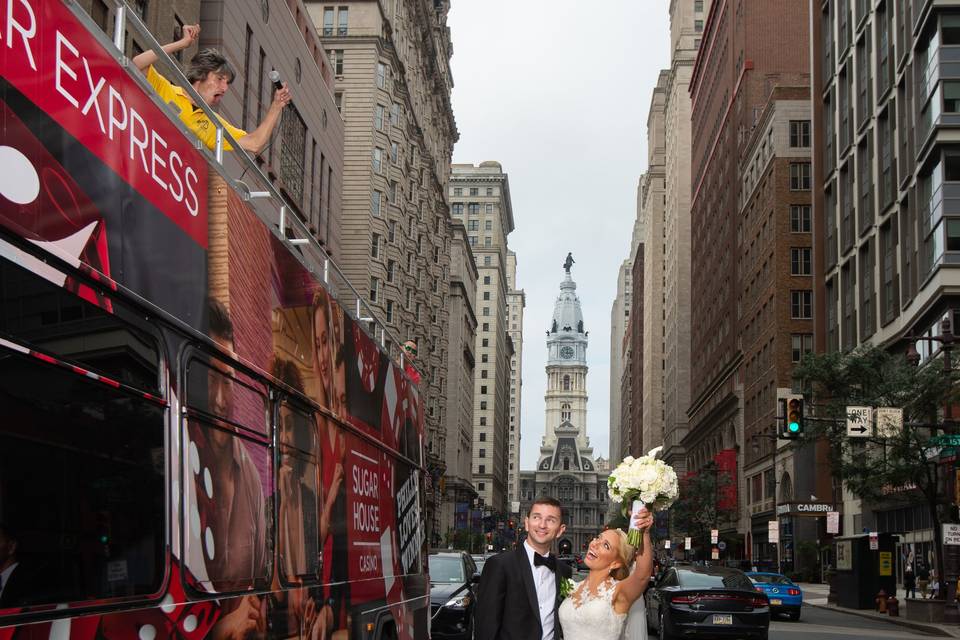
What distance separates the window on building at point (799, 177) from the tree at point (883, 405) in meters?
37.2

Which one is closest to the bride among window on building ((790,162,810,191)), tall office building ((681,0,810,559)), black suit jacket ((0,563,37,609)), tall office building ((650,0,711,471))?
black suit jacket ((0,563,37,609))

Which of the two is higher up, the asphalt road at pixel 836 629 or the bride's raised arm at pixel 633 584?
the bride's raised arm at pixel 633 584

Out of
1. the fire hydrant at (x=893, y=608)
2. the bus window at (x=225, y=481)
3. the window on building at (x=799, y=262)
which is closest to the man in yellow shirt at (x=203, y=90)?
the bus window at (x=225, y=481)

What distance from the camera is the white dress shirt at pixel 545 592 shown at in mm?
7566

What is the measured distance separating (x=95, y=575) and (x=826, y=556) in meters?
69.7

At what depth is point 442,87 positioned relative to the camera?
317ft

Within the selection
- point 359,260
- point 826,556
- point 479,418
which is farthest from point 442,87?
point 479,418

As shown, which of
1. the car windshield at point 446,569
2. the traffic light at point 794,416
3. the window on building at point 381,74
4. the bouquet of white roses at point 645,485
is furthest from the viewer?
the window on building at point 381,74

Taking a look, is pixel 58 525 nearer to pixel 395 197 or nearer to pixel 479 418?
pixel 395 197

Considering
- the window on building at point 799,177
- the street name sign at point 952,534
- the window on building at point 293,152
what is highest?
the window on building at point 799,177

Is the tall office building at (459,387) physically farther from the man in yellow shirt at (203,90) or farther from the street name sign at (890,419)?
the man in yellow shirt at (203,90)

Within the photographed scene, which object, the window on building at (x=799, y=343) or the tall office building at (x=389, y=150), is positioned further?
the window on building at (x=799, y=343)

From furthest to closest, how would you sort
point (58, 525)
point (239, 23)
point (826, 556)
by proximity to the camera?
point (826, 556) < point (239, 23) < point (58, 525)

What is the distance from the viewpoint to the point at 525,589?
747 cm
